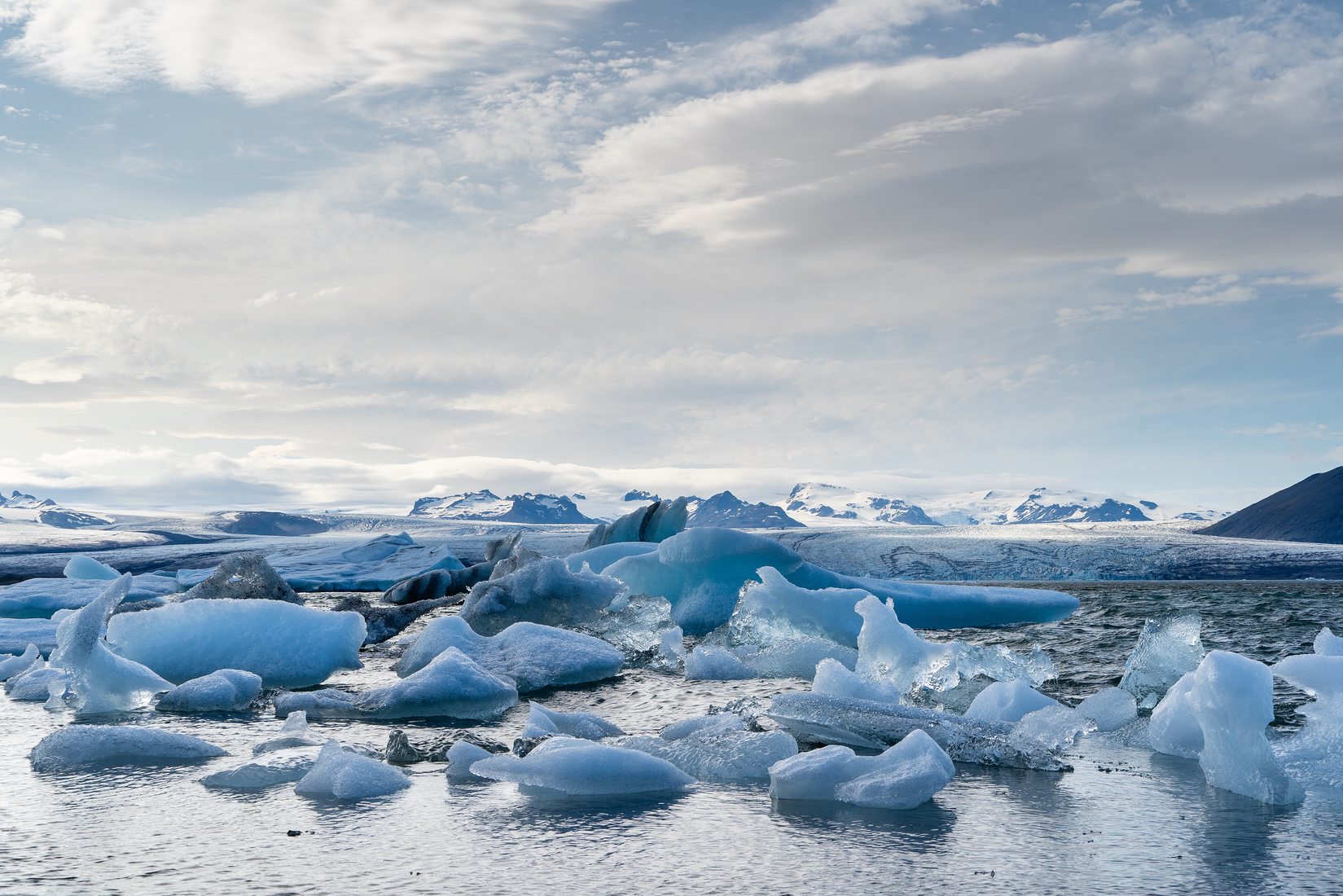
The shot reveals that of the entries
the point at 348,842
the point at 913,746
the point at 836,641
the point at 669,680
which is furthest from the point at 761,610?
the point at 348,842

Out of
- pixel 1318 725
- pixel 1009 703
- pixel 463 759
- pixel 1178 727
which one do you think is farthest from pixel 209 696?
pixel 1318 725

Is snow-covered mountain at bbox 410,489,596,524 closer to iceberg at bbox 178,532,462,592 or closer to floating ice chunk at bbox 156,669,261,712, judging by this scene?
iceberg at bbox 178,532,462,592

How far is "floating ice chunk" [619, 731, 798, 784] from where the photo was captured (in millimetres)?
4551

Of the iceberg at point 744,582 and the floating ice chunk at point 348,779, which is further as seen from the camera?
the iceberg at point 744,582

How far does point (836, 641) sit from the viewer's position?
30.5 ft

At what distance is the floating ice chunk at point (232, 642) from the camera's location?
26.7 feet

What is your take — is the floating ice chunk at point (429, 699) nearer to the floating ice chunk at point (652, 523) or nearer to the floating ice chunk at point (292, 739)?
the floating ice chunk at point (292, 739)

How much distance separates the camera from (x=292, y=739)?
5090 millimetres

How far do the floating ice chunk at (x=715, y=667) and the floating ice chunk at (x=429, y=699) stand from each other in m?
1.77

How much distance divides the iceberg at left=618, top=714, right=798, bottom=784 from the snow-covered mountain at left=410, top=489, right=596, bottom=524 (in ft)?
510

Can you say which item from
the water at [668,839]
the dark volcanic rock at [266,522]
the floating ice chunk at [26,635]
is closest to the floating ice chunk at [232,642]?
the floating ice chunk at [26,635]

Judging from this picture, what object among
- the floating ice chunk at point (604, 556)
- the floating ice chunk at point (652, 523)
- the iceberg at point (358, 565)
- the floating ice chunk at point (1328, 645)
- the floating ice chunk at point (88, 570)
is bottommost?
the iceberg at point (358, 565)

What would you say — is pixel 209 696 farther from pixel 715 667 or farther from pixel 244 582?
pixel 244 582

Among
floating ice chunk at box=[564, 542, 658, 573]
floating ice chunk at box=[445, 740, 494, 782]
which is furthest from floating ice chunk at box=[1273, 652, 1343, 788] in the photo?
floating ice chunk at box=[564, 542, 658, 573]
